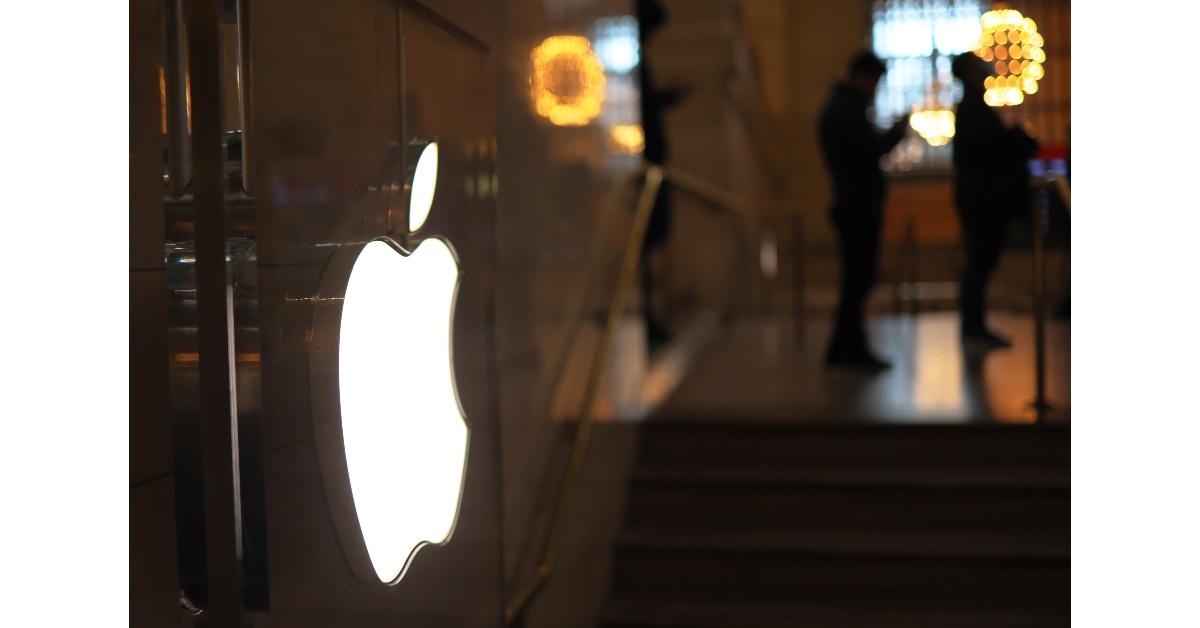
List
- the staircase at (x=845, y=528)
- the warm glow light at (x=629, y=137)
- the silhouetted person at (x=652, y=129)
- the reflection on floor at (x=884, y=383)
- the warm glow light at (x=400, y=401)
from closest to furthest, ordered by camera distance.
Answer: the warm glow light at (x=400, y=401)
the staircase at (x=845, y=528)
the reflection on floor at (x=884, y=383)
the warm glow light at (x=629, y=137)
the silhouetted person at (x=652, y=129)

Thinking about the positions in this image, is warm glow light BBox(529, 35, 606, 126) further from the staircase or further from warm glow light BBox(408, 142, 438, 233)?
warm glow light BBox(408, 142, 438, 233)

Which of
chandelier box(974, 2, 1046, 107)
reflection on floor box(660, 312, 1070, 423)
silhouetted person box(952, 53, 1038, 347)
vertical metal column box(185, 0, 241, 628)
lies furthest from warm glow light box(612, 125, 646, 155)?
vertical metal column box(185, 0, 241, 628)

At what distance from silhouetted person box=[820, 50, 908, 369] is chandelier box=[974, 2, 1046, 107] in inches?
25.5

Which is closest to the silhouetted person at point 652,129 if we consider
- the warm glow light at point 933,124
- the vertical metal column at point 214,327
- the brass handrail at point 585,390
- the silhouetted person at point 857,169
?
the brass handrail at point 585,390

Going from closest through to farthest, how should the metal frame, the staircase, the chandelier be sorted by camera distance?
the staircase → the metal frame → the chandelier

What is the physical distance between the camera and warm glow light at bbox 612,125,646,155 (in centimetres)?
402

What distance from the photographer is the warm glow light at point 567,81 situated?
2.88 m

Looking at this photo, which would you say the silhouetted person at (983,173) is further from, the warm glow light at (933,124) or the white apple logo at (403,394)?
the warm glow light at (933,124)

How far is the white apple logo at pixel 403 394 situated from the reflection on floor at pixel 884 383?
2055 mm

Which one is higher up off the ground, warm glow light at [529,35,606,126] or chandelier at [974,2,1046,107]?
chandelier at [974,2,1046,107]

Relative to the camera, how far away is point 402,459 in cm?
131

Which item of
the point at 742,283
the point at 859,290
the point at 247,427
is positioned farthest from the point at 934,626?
the point at 742,283
